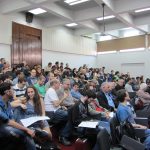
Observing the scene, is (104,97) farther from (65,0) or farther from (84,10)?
(84,10)

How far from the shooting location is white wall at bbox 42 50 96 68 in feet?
35.3

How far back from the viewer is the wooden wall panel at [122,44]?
12.7m

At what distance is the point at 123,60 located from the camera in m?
13.3

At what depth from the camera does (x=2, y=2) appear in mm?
8359

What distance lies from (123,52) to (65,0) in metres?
6.29

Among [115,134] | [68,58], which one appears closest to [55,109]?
[115,134]

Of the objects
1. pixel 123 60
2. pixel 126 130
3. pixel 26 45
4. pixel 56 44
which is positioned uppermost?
pixel 56 44

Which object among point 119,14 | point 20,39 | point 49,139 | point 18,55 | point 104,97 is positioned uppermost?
point 119,14

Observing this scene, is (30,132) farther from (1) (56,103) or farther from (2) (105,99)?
(2) (105,99)

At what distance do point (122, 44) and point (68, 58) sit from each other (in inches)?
133

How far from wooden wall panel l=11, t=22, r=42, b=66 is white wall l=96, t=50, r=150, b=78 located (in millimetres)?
4955

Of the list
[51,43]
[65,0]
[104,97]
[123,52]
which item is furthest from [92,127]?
[123,52]

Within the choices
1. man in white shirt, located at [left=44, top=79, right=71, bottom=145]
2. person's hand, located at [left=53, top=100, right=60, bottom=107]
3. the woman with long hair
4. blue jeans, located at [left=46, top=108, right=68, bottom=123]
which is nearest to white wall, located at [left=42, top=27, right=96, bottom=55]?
man in white shirt, located at [left=44, top=79, right=71, bottom=145]

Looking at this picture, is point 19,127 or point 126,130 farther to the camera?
point 126,130
